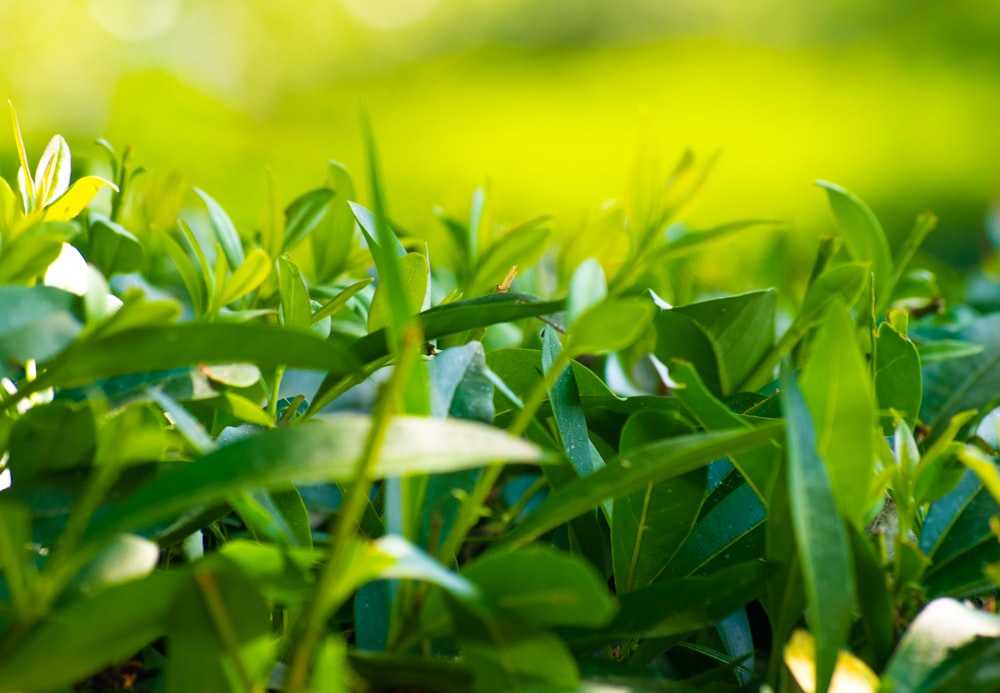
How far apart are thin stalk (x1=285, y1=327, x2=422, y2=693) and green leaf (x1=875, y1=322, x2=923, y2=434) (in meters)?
0.40

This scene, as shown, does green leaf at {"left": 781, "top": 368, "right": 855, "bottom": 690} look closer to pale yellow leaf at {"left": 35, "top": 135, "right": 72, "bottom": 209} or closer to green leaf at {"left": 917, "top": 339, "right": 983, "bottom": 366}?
green leaf at {"left": 917, "top": 339, "right": 983, "bottom": 366}

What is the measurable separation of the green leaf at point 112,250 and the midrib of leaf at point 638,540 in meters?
0.48

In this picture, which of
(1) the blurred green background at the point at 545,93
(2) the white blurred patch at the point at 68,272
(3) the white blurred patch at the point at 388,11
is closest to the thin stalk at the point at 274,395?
(2) the white blurred patch at the point at 68,272

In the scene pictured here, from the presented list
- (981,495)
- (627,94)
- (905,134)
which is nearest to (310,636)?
(981,495)

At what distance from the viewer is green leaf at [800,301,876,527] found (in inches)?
19.1

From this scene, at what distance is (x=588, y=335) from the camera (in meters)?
0.47

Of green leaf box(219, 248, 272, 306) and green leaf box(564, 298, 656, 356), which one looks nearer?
green leaf box(564, 298, 656, 356)

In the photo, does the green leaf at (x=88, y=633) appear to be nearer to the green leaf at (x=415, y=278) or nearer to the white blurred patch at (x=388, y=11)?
the green leaf at (x=415, y=278)

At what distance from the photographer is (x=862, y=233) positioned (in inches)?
31.7

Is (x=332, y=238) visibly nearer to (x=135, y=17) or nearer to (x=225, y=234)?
(x=225, y=234)

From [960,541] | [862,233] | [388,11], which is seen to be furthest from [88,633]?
[388,11]

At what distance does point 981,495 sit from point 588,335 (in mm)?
301

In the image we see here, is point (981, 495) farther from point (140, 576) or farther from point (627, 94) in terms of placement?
point (627, 94)

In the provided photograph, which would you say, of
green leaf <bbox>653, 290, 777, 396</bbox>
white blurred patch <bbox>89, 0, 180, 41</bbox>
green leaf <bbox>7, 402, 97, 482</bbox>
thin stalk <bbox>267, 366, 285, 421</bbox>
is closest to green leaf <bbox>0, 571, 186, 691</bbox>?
green leaf <bbox>7, 402, 97, 482</bbox>
